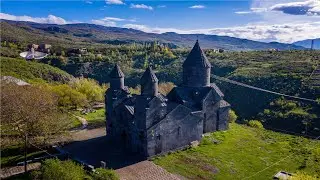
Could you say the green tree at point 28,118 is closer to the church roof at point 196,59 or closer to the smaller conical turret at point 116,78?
the smaller conical turret at point 116,78

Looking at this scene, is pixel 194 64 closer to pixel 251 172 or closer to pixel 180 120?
pixel 180 120

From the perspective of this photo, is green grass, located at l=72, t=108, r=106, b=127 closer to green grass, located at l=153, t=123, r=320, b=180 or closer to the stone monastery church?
the stone monastery church

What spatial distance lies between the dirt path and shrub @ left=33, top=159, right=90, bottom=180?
167 inches

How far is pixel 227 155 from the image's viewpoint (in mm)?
29438

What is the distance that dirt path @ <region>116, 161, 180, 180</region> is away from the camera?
2473cm

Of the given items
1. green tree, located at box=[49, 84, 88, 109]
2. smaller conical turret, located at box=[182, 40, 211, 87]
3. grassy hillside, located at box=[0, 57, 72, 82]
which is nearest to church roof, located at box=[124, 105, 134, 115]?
smaller conical turret, located at box=[182, 40, 211, 87]

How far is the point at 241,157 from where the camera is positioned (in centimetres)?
2898

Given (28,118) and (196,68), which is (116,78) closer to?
(196,68)

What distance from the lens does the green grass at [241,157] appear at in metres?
26.1

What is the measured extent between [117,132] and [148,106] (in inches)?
267

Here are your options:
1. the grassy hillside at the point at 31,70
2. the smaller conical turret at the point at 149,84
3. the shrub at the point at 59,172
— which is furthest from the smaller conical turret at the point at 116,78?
the grassy hillside at the point at 31,70

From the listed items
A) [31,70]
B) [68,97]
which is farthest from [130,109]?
[31,70]

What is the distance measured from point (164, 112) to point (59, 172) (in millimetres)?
11506

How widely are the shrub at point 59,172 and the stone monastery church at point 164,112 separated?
8.08 meters
